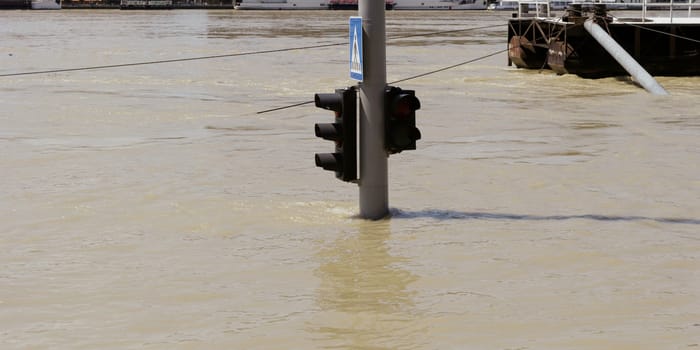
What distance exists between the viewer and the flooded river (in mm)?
7855

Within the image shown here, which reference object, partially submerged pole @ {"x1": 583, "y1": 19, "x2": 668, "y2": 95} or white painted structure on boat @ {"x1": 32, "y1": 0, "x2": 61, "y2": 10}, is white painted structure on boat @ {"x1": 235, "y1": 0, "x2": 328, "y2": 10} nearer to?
white painted structure on boat @ {"x1": 32, "y1": 0, "x2": 61, "y2": 10}

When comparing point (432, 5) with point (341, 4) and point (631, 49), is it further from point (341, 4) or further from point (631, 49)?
point (631, 49)

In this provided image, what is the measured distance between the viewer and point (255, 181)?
46.6 ft

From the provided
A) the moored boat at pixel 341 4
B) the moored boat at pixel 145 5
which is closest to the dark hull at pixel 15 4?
the moored boat at pixel 145 5

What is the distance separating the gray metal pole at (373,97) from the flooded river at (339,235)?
0.52 m

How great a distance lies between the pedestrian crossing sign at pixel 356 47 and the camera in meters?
10.5

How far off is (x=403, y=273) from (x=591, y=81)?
22.7 m

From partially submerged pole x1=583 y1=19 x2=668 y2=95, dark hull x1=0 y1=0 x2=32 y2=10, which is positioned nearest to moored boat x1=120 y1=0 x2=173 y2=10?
dark hull x1=0 y1=0 x2=32 y2=10

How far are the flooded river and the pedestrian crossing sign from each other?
4.54 ft

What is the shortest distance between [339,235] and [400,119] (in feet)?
3.75

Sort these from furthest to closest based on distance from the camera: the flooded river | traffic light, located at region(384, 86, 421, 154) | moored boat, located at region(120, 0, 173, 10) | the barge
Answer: moored boat, located at region(120, 0, 173, 10) < the barge < traffic light, located at region(384, 86, 421, 154) < the flooded river

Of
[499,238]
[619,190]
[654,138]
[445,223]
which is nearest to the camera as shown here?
[499,238]

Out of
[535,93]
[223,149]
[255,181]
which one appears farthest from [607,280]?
[535,93]

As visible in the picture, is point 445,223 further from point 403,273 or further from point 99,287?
point 99,287
